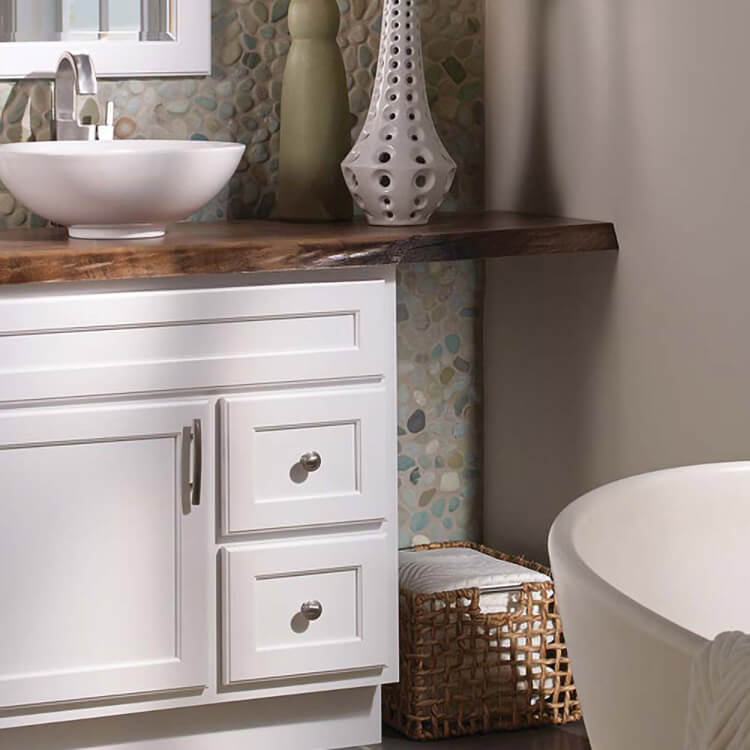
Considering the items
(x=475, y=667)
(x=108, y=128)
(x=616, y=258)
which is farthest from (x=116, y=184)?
(x=475, y=667)

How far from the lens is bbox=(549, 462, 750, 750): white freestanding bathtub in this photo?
134 centimetres

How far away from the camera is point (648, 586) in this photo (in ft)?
6.21

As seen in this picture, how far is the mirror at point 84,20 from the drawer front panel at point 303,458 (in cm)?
84

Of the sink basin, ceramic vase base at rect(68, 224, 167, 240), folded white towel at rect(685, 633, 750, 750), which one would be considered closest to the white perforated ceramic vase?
the sink basin

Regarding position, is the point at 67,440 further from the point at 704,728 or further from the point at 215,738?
the point at 704,728

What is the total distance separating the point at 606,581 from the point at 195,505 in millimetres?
1141

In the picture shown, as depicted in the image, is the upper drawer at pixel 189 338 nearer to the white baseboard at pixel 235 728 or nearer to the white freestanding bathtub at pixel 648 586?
the white baseboard at pixel 235 728

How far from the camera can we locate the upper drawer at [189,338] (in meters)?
2.39

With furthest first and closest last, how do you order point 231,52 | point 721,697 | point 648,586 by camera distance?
1. point 231,52
2. point 648,586
3. point 721,697

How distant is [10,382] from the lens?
Result: 2.38 metres

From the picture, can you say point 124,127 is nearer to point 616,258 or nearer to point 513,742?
point 616,258

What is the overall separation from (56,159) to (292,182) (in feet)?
2.07

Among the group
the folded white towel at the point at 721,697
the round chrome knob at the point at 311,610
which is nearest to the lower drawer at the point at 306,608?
the round chrome knob at the point at 311,610

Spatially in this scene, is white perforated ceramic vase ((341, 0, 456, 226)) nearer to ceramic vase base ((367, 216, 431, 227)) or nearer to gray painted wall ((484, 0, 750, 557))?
ceramic vase base ((367, 216, 431, 227))
